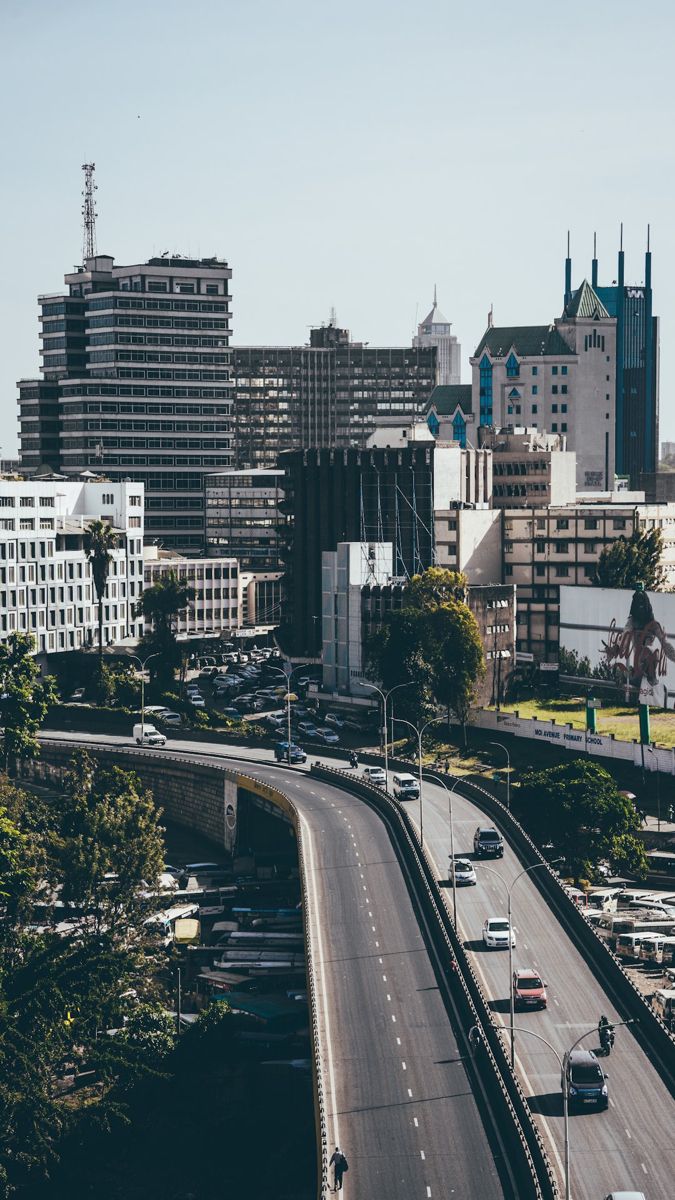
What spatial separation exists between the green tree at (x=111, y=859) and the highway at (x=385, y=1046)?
13.0 m

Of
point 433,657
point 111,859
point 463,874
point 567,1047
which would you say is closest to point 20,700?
point 433,657

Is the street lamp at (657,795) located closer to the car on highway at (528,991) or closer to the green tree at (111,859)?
the green tree at (111,859)

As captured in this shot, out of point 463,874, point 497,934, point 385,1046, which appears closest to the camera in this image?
point 385,1046

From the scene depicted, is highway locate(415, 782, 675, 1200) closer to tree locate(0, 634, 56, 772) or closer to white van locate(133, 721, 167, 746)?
white van locate(133, 721, 167, 746)

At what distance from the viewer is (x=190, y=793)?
176 m

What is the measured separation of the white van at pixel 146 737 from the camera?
615 ft

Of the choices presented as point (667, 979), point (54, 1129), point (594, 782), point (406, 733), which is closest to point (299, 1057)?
point (54, 1129)

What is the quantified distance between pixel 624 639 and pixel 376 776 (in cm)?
3737

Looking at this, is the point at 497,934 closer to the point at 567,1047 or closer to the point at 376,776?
the point at 567,1047

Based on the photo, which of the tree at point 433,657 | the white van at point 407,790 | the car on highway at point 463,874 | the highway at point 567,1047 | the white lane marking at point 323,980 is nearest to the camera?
the highway at point 567,1047

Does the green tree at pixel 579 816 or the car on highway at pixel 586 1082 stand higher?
the green tree at pixel 579 816

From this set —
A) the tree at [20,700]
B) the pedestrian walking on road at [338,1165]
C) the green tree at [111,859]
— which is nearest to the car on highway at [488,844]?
the green tree at [111,859]

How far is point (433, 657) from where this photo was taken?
7377 inches

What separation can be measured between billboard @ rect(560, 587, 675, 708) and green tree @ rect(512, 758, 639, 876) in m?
31.3
